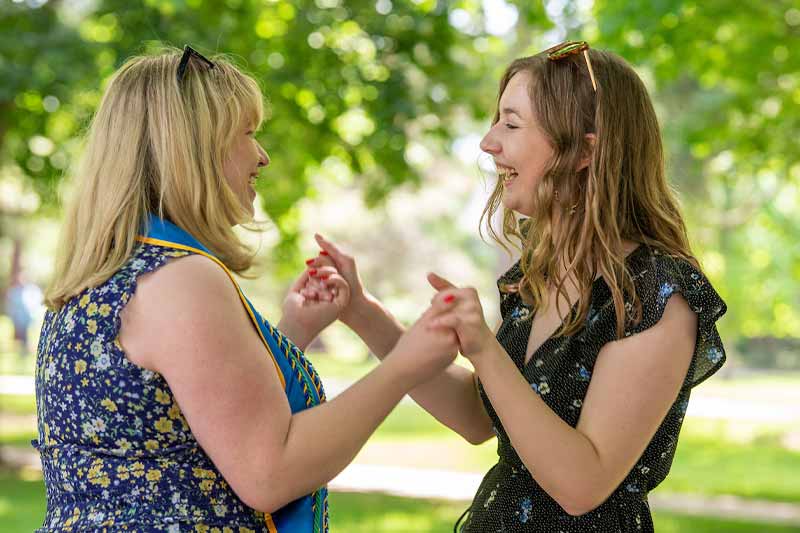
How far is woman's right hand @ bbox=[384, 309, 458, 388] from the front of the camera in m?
2.09

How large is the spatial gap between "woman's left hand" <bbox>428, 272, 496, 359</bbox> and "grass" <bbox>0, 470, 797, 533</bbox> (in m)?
6.96

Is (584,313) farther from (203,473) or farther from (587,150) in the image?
(203,473)

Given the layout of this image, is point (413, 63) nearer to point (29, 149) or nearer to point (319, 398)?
point (29, 149)

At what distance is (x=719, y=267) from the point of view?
86.5ft

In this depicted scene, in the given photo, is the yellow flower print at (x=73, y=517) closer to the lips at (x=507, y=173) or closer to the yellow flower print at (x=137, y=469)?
the yellow flower print at (x=137, y=469)

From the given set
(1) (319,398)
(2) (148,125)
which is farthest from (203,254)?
(1) (319,398)

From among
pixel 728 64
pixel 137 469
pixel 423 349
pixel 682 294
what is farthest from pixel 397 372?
pixel 728 64

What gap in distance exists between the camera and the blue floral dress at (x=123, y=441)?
2.04 meters

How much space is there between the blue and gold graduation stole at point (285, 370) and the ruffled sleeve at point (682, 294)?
2.45 ft

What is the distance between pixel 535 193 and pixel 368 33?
6.21m

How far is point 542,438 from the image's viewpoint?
2.13 m

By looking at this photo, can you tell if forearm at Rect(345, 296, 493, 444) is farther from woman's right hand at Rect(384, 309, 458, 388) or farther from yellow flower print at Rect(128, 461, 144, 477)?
yellow flower print at Rect(128, 461, 144, 477)

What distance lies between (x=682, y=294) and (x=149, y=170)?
4.02ft

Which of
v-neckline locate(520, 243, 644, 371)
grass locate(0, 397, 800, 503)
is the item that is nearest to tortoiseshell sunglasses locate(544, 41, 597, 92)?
v-neckline locate(520, 243, 644, 371)
